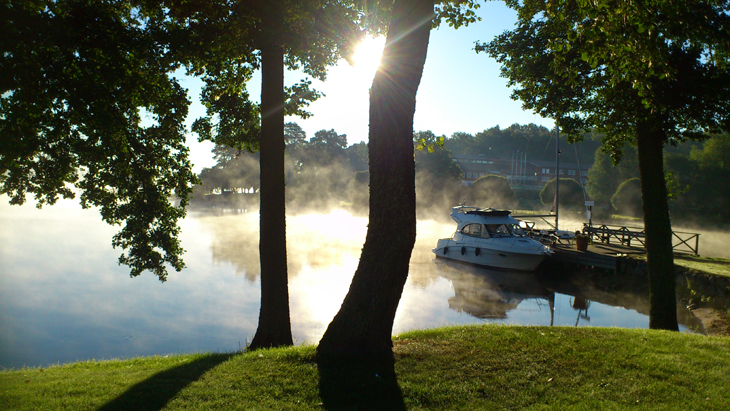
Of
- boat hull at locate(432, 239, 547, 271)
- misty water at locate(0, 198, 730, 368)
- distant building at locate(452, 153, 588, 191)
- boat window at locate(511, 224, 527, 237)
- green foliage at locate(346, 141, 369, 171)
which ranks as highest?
green foliage at locate(346, 141, 369, 171)

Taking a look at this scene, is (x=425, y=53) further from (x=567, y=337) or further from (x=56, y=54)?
(x=56, y=54)

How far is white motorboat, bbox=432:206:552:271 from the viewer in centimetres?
2580

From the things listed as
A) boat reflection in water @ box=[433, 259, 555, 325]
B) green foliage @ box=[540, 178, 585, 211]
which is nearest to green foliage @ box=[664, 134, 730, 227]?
green foliage @ box=[540, 178, 585, 211]

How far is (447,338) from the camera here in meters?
7.86

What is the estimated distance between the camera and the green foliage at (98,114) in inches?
321

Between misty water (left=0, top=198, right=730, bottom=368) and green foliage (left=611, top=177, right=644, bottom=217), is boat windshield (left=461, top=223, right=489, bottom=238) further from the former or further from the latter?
green foliage (left=611, top=177, right=644, bottom=217)

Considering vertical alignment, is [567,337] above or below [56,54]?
below

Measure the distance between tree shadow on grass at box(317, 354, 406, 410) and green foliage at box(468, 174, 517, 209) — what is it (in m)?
54.5

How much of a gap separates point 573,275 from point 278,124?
19579mm

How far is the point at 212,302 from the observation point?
20094 mm

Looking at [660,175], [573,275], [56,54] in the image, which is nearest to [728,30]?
[660,175]

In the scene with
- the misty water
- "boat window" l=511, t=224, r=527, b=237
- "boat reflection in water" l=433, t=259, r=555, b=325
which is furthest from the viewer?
"boat window" l=511, t=224, r=527, b=237

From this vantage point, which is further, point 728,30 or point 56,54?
point 728,30

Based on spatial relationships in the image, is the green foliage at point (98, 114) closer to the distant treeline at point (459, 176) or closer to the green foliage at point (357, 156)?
the distant treeline at point (459, 176)
